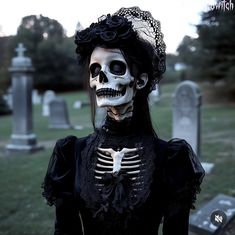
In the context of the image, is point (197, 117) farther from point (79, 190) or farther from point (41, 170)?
point (79, 190)

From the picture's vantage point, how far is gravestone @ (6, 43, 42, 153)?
9.37 meters

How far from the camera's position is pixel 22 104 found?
9.50 meters

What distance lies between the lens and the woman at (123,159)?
5.27 ft

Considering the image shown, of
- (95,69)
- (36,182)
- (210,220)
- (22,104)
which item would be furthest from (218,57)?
(95,69)

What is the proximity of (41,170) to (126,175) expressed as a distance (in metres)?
6.01

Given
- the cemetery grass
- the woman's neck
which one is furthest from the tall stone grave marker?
the woman's neck

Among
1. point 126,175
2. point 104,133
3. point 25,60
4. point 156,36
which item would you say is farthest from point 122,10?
point 25,60

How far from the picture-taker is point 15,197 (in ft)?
18.9

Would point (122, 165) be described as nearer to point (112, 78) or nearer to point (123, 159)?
point (123, 159)

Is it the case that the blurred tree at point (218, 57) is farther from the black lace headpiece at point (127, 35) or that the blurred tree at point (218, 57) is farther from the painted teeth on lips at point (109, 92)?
the painted teeth on lips at point (109, 92)

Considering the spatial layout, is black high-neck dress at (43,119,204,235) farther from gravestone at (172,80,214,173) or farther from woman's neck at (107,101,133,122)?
gravestone at (172,80,214,173)

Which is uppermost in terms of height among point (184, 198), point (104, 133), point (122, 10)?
point (122, 10)

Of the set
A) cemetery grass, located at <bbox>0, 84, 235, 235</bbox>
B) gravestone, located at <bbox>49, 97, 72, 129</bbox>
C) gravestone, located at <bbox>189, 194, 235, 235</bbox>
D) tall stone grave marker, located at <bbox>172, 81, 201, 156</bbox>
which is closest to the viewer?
gravestone, located at <bbox>189, 194, 235, 235</bbox>

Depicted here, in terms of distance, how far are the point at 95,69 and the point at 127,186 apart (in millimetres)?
569
